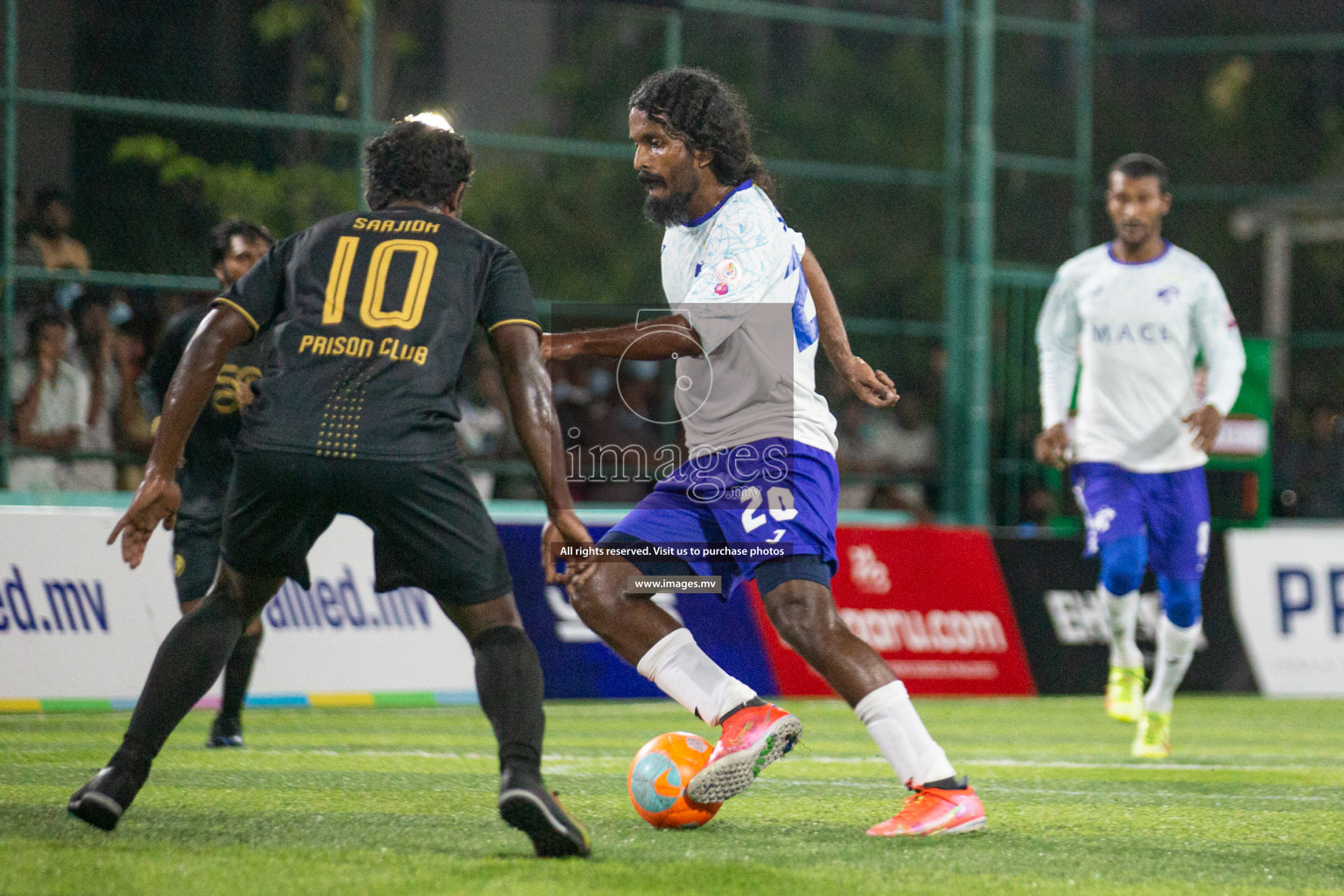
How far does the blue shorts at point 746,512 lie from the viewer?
202 inches

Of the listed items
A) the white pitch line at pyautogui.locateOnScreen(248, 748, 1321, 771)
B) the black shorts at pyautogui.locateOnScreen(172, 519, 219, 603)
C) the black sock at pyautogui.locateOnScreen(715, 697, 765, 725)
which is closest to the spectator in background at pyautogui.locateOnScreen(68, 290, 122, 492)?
the black shorts at pyautogui.locateOnScreen(172, 519, 219, 603)

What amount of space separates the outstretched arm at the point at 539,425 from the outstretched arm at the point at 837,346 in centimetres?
109

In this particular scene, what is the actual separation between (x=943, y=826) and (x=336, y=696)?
592 centimetres

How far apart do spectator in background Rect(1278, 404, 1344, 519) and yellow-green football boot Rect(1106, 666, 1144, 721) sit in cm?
632

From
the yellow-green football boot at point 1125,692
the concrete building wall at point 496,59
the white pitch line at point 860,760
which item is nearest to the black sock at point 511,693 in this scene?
the white pitch line at point 860,760

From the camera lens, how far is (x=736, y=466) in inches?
207

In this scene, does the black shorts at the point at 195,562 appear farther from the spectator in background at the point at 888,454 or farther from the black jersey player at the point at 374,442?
the spectator in background at the point at 888,454

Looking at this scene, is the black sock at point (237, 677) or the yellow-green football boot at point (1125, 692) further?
the yellow-green football boot at point (1125, 692)

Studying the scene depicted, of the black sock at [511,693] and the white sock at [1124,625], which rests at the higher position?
the black sock at [511,693]

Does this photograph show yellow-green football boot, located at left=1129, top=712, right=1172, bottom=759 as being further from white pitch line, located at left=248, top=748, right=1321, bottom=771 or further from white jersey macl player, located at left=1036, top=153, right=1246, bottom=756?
white pitch line, located at left=248, top=748, right=1321, bottom=771

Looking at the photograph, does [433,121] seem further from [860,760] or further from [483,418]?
[483,418]

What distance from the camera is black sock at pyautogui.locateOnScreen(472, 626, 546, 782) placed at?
4.43 metres

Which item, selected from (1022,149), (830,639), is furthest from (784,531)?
(1022,149)

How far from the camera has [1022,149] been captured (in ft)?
46.8
